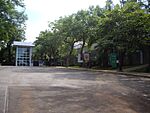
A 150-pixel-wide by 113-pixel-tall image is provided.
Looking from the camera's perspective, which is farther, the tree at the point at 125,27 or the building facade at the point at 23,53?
the building facade at the point at 23,53

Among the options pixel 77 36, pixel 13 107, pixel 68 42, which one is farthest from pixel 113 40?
pixel 13 107

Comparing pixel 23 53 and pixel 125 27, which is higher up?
pixel 125 27

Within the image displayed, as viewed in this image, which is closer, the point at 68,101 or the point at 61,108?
the point at 61,108

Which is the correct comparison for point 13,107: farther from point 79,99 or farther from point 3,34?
point 3,34

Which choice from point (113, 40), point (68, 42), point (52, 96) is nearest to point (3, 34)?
point (113, 40)

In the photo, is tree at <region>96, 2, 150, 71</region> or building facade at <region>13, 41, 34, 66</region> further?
building facade at <region>13, 41, 34, 66</region>

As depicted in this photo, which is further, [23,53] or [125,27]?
[23,53]

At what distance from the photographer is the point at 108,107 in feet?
31.5

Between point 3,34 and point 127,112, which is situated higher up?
point 3,34

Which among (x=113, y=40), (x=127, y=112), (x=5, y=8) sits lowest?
(x=127, y=112)

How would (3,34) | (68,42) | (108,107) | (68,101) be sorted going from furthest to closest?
(68,42) → (3,34) → (68,101) → (108,107)

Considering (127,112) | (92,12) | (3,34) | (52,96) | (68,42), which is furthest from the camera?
(68,42)

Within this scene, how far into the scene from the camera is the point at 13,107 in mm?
9164

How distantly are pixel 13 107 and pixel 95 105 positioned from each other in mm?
2425
